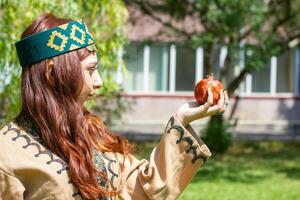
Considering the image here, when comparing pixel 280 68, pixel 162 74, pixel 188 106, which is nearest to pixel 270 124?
pixel 280 68

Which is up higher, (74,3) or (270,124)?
(74,3)

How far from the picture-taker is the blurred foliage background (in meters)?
6.55

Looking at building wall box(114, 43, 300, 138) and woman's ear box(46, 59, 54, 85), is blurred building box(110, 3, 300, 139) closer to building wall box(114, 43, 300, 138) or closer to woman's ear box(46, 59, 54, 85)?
building wall box(114, 43, 300, 138)

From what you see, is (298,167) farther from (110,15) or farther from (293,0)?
(110,15)

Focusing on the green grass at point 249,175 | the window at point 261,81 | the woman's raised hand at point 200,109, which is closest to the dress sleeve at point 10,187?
the woman's raised hand at point 200,109

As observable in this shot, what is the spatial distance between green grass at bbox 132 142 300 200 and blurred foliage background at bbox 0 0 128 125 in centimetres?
108

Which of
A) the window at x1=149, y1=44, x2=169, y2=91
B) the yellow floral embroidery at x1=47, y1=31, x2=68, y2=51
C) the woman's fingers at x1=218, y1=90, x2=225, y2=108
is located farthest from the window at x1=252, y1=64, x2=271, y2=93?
the yellow floral embroidery at x1=47, y1=31, x2=68, y2=51

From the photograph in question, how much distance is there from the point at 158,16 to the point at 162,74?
722 centimetres

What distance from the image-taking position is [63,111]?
2521 millimetres

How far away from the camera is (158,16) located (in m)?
16.0

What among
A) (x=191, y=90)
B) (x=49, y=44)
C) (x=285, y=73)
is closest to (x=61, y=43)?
(x=49, y=44)

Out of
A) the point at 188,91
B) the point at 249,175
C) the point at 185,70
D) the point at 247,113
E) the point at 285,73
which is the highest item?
the point at 185,70

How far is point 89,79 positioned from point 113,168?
14.1 inches

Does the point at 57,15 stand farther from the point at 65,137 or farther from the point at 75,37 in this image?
the point at 65,137
